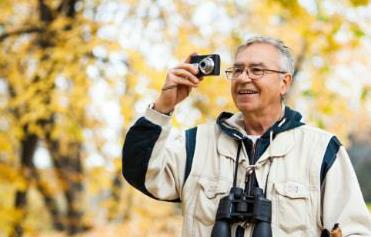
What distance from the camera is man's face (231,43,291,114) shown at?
2510 millimetres

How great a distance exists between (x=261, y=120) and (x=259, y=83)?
0.47ft

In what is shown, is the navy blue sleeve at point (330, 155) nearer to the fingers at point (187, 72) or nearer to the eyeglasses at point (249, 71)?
the eyeglasses at point (249, 71)

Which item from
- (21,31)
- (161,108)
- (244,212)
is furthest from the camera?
(21,31)

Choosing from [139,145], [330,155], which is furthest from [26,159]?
[330,155]

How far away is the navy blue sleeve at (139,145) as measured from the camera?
8.26 ft

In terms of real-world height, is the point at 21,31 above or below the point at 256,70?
above

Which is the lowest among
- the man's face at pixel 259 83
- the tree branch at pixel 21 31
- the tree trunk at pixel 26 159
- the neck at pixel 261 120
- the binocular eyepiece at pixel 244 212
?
the tree trunk at pixel 26 159

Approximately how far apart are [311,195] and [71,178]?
7295mm

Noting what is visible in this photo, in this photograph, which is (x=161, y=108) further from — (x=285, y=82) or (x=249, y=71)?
(x=285, y=82)

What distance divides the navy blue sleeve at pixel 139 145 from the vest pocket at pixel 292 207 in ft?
1.49

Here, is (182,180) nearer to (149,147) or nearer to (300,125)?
(149,147)

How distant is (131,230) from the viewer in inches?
377

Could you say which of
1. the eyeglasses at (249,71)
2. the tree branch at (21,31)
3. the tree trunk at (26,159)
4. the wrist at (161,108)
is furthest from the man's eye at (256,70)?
the tree trunk at (26,159)

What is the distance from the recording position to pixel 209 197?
8.20 ft
